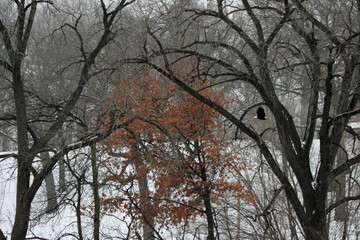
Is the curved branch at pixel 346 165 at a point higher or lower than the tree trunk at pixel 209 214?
lower

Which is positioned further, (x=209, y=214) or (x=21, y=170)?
(x=209, y=214)

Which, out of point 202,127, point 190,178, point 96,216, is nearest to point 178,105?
point 202,127

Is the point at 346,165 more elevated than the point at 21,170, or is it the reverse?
the point at 21,170

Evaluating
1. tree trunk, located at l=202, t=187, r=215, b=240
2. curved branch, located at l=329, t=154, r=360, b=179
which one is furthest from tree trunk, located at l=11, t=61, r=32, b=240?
curved branch, located at l=329, t=154, r=360, b=179

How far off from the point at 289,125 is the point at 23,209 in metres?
6.57

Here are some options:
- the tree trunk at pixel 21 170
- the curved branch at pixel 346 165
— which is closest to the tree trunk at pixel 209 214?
the curved branch at pixel 346 165

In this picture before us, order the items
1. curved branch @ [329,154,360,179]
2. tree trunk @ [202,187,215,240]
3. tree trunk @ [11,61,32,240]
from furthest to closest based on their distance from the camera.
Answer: tree trunk @ [202,187,215,240]
tree trunk @ [11,61,32,240]
curved branch @ [329,154,360,179]

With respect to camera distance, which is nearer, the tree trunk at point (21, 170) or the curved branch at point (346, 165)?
the curved branch at point (346, 165)

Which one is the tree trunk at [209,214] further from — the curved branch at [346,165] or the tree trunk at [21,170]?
the tree trunk at [21,170]

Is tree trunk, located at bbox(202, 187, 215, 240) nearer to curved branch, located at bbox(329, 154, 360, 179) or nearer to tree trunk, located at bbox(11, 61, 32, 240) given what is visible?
curved branch, located at bbox(329, 154, 360, 179)

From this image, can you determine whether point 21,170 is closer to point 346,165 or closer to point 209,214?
point 209,214

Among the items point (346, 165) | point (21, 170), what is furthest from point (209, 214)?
point (21, 170)

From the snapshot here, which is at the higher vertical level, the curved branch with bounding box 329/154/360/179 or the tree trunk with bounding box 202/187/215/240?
the tree trunk with bounding box 202/187/215/240

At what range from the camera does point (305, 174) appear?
9.98 m
